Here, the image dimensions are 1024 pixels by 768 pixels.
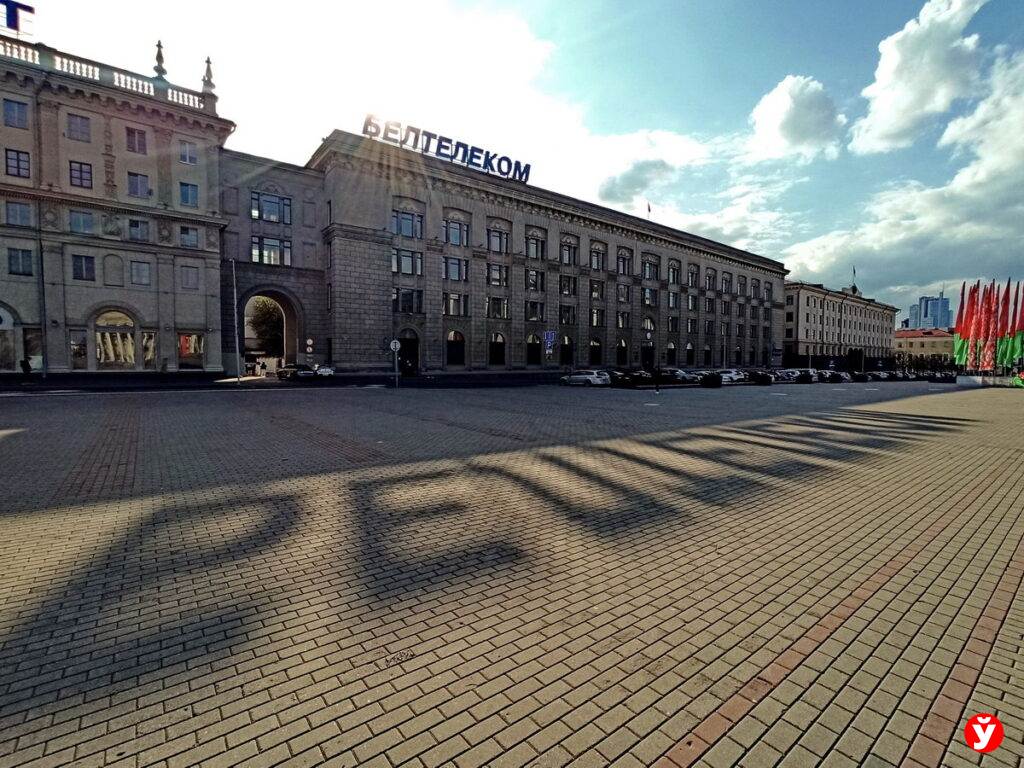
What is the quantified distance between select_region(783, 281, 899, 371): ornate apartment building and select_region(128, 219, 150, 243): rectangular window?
96020 mm

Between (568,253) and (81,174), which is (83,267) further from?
(568,253)

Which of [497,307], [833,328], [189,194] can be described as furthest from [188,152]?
[833,328]

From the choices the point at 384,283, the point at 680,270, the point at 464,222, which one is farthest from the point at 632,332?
the point at 384,283

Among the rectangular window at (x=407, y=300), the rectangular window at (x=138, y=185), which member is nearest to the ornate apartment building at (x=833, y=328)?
the rectangular window at (x=407, y=300)

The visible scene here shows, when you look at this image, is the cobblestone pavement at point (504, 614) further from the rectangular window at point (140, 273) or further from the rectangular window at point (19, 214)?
the rectangular window at point (19, 214)

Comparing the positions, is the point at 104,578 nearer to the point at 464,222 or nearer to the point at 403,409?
the point at 403,409

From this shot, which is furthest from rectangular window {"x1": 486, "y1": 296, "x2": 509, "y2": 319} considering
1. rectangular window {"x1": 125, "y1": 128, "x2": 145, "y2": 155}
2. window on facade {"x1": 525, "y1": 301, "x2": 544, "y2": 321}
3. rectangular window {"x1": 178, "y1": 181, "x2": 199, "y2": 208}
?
rectangular window {"x1": 125, "y1": 128, "x2": 145, "y2": 155}

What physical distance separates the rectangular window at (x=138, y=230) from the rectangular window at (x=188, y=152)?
17.6ft

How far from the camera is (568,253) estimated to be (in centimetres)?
5391

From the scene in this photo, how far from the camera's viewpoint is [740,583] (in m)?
4.67

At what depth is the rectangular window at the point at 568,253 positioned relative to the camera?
53188 mm

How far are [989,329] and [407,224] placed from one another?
58.3m

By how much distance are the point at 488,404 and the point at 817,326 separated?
97515 millimetres

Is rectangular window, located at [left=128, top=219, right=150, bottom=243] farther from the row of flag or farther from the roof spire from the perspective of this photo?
the row of flag
